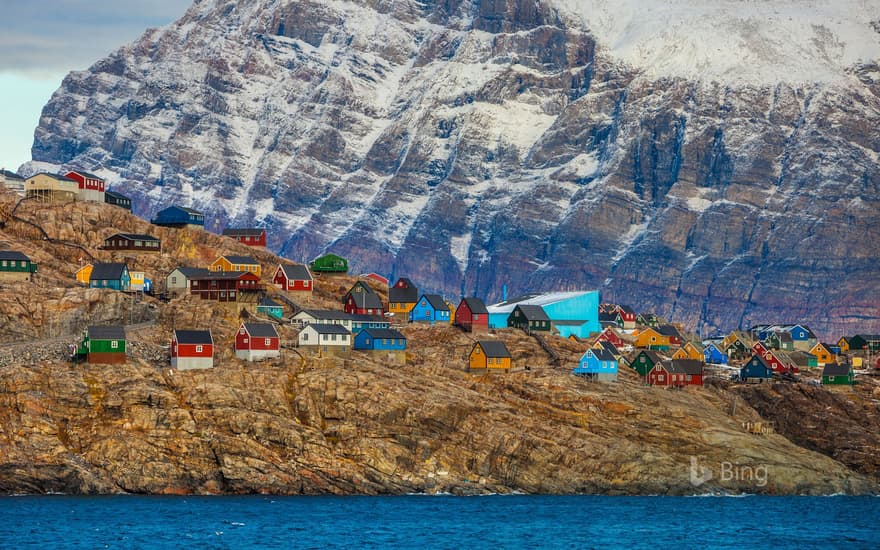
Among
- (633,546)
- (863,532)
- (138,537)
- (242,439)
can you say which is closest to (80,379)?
(242,439)

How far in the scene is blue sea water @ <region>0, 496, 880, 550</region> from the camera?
541ft

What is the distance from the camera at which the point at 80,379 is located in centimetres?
19650

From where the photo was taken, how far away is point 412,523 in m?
178

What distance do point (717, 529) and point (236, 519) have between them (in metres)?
51.8

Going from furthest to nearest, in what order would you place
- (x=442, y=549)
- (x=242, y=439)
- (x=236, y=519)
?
(x=242, y=439) < (x=236, y=519) < (x=442, y=549)

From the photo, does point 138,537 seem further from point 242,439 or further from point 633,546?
point 633,546

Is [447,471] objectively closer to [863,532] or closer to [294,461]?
[294,461]

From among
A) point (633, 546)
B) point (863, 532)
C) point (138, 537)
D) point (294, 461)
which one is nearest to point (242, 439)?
point (294, 461)

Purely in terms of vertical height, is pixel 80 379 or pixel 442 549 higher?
pixel 80 379

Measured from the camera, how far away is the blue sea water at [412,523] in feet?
541

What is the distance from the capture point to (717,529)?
593ft

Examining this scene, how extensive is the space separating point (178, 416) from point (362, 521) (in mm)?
29047

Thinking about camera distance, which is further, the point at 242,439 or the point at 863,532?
the point at 242,439

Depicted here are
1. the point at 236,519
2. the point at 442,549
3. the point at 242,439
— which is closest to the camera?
the point at 442,549
